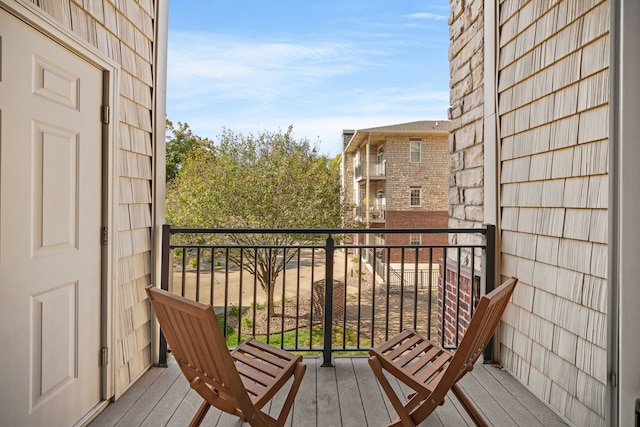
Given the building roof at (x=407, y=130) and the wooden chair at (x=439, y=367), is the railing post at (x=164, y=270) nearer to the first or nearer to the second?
the wooden chair at (x=439, y=367)

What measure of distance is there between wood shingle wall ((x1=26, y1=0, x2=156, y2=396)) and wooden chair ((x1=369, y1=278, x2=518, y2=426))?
4.86 ft

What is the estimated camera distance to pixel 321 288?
863 centimetres

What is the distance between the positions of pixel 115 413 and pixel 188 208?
7362mm

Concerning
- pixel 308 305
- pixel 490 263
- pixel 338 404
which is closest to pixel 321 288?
pixel 308 305

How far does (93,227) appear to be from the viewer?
2016mm

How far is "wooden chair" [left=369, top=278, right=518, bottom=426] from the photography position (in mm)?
1545

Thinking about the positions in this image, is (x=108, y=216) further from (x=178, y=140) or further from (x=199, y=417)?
(x=178, y=140)

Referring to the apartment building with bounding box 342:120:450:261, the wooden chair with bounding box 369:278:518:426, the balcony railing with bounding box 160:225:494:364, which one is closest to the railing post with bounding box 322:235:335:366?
the balcony railing with bounding box 160:225:494:364

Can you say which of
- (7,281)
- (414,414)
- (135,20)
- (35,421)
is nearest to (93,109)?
(135,20)

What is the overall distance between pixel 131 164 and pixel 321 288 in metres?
6.72

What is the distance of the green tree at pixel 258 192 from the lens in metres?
8.83

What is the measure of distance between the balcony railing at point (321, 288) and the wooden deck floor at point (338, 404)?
0.28 metres

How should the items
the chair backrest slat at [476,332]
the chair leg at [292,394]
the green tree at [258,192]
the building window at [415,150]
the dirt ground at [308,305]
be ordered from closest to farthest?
the chair backrest slat at [476,332], the chair leg at [292,394], the dirt ground at [308,305], the green tree at [258,192], the building window at [415,150]

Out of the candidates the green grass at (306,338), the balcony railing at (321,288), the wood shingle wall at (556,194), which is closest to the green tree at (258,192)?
the balcony railing at (321,288)
